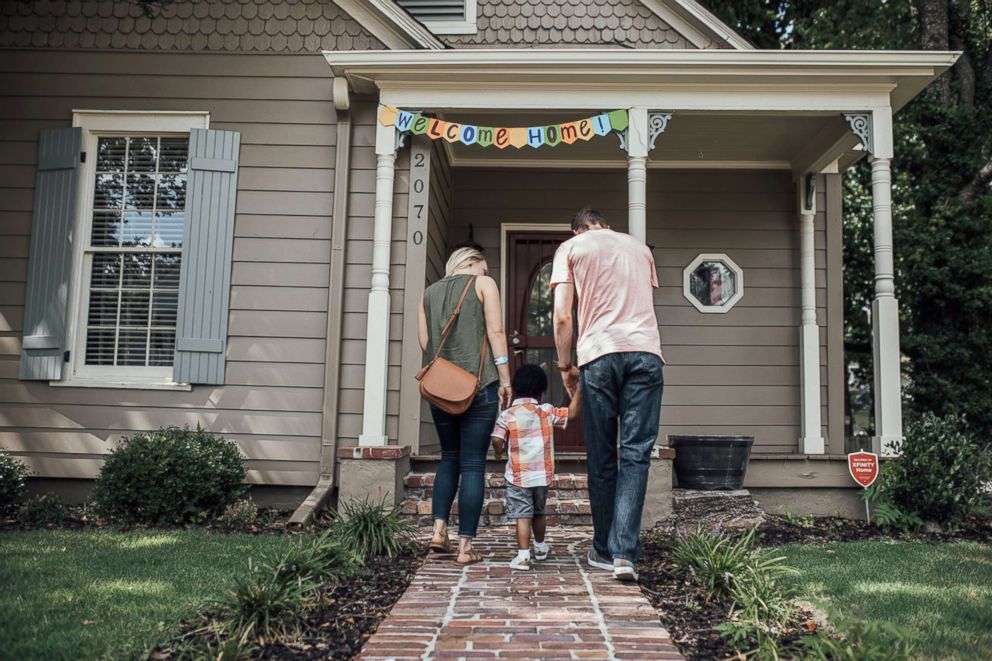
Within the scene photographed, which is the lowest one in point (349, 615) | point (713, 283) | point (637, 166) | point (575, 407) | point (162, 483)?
point (349, 615)

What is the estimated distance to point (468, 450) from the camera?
3.75 meters

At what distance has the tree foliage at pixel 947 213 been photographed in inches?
345

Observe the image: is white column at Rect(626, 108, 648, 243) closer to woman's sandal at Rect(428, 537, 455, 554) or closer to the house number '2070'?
the house number '2070'

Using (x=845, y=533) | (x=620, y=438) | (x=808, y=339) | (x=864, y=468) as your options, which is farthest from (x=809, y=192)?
(x=620, y=438)

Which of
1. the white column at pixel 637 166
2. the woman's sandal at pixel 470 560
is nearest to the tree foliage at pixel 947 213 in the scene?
the white column at pixel 637 166

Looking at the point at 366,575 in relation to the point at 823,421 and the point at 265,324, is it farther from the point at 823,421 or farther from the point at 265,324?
the point at 823,421

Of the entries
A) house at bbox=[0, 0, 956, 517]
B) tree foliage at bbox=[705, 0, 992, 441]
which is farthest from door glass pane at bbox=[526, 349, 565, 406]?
tree foliage at bbox=[705, 0, 992, 441]

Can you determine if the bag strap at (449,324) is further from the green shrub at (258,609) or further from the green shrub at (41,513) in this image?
the green shrub at (41,513)

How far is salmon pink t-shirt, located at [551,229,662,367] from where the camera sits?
11.5 feet

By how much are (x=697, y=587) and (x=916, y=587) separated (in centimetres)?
98

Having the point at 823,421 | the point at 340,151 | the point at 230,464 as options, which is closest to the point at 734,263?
the point at 823,421

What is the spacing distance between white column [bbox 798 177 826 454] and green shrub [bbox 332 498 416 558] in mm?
4085

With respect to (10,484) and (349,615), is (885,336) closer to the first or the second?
(349,615)

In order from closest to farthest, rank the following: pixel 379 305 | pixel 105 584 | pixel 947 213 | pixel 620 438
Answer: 1. pixel 105 584
2. pixel 620 438
3. pixel 379 305
4. pixel 947 213
